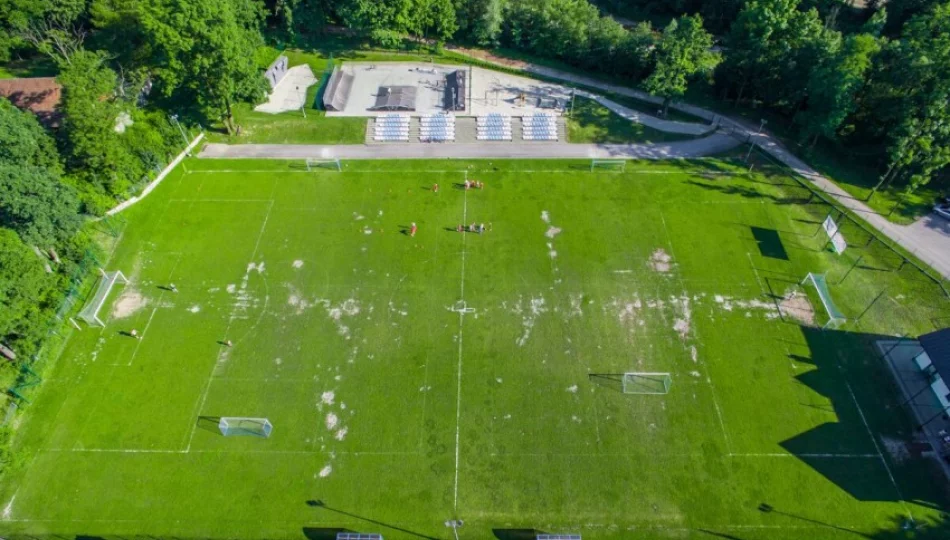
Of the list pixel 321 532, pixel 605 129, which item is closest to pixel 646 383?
pixel 321 532

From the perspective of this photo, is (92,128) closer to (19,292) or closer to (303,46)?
(19,292)

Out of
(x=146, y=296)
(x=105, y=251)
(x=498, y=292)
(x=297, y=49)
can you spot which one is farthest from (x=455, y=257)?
(x=297, y=49)

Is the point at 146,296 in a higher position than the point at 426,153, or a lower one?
lower

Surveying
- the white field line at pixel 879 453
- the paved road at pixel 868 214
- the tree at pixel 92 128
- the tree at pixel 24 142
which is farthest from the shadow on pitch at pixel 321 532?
the paved road at pixel 868 214

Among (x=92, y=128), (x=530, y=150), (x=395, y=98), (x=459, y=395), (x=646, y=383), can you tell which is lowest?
(x=459, y=395)

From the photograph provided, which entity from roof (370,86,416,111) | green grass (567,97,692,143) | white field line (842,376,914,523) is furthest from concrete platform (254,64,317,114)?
white field line (842,376,914,523)

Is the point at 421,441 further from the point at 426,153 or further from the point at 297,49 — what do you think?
the point at 297,49
